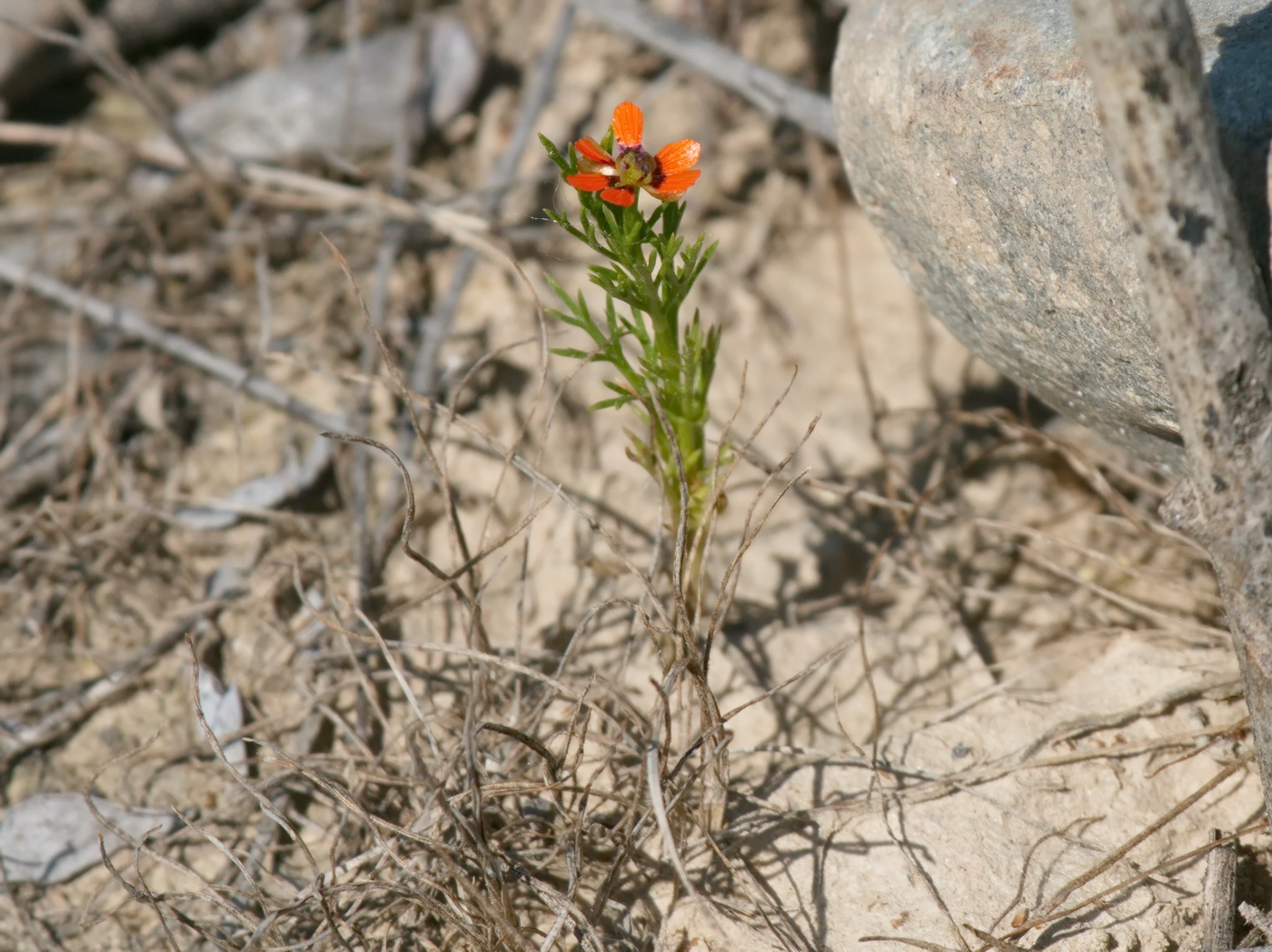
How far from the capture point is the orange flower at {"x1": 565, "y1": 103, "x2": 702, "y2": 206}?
65.7 inches

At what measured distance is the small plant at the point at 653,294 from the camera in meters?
1.68

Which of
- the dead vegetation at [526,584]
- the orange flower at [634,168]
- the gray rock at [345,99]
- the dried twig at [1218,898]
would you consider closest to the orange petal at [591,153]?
the orange flower at [634,168]

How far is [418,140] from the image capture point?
348cm

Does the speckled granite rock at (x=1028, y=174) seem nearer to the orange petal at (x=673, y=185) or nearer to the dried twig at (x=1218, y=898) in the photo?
the orange petal at (x=673, y=185)

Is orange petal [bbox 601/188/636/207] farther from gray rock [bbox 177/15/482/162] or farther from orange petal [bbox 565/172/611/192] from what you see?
gray rock [bbox 177/15/482/162]

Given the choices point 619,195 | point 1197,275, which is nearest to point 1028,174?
point 1197,275

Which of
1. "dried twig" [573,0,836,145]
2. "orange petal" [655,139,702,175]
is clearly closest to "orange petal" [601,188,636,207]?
"orange petal" [655,139,702,175]

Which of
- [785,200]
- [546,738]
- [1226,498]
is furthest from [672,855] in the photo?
[785,200]

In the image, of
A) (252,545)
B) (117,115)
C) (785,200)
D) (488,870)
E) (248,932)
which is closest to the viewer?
(488,870)

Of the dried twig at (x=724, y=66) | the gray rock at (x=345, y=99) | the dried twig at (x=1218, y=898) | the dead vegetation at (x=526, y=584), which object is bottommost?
the dried twig at (x=1218, y=898)

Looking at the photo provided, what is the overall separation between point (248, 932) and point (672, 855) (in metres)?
0.93

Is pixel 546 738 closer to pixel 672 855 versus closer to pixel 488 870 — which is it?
pixel 488 870

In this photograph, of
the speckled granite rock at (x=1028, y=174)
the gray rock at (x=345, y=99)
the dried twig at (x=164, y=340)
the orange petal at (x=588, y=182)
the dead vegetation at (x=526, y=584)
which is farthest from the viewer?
the gray rock at (x=345, y=99)

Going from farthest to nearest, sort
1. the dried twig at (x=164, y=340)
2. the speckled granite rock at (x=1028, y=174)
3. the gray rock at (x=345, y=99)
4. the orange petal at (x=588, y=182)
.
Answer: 1. the gray rock at (x=345, y=99)
2. the dried twig at (x=164, y=340)
3. the speckled granite rock at (x=1028, y=174)
4. the orange petal at (x=588, y=182)
